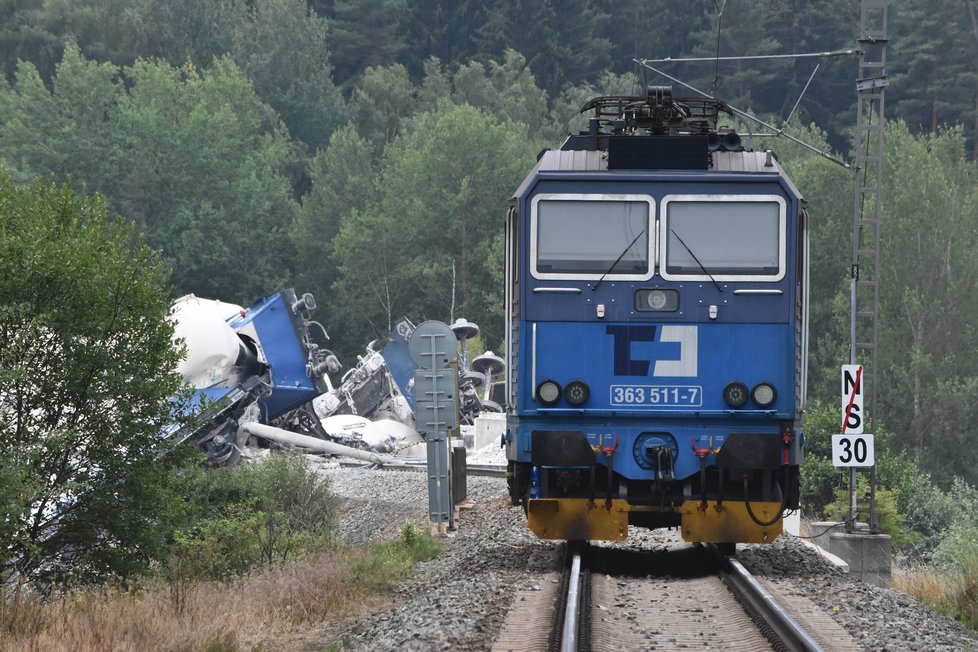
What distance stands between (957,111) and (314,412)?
48980 mm

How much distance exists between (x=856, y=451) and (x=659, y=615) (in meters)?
8.75

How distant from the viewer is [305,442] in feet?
139

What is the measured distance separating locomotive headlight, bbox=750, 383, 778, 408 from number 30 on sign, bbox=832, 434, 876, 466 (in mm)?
6552

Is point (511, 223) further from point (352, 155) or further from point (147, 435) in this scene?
point (352, 155)

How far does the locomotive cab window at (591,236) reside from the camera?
505 inches

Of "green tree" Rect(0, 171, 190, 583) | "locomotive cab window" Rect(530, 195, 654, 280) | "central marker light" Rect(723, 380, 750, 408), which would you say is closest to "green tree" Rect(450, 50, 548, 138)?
"green tree" Rect(0, 171, 190, 583)

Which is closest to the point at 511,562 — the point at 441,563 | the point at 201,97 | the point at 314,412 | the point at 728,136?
the point at 441,563

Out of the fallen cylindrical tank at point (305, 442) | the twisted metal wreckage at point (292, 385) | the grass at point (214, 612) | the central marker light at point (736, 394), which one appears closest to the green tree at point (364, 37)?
the twisted metal wreckage at point (292, 385)

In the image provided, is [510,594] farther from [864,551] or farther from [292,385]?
[292,385]

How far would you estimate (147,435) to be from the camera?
16.9m

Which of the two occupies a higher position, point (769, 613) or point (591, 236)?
point (591, 236)

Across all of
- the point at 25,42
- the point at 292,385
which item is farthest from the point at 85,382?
the point at 25,42

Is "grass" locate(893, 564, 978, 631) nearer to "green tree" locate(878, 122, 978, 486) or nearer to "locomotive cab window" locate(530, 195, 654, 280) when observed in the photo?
→ "locomotive cab window" locate(530, 195, 654, 280)

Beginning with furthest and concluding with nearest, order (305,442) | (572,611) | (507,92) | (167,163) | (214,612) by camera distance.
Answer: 1. (507,92)
2. (167,163)
3. (305,442)
4. (214,612)
5. (572,611)
